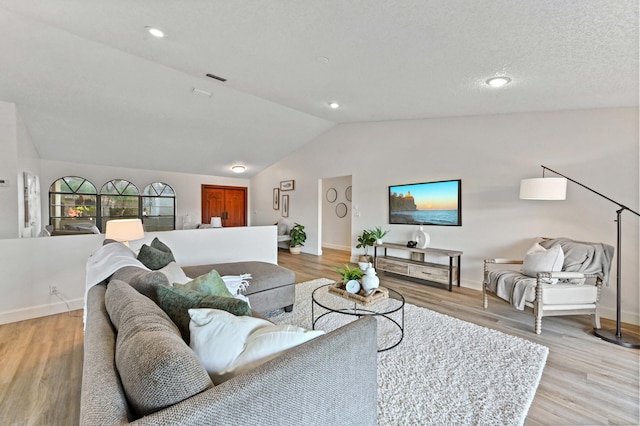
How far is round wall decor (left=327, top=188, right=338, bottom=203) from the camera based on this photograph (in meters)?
7.62

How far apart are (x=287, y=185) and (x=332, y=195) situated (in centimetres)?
125

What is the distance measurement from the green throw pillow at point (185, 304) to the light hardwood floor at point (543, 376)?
3.61 feet

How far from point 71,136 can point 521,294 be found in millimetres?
6864

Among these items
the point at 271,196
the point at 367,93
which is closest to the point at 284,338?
the point at 367,93

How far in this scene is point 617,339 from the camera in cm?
254

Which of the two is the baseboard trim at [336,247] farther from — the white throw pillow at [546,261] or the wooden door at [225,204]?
the white throw pillow at [546,261]

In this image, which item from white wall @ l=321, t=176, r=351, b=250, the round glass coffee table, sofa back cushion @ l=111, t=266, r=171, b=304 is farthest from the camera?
white wall @ l=321, t=176, r=351, b=250

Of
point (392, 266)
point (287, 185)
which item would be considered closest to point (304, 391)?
point (392, 266)

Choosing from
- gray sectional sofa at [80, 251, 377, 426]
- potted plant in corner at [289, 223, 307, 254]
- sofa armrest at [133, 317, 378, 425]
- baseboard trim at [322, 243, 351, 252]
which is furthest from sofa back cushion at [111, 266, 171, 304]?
baseboard trim at [322, 243, 351, 252]

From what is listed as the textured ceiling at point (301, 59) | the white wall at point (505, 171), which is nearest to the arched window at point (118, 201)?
the textured ceiling at point (301, 59)

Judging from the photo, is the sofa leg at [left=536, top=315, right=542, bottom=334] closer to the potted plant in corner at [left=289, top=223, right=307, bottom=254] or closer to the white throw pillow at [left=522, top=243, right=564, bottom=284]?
the white throw pillow at [left=522, top=243, right=564, bottom=284]

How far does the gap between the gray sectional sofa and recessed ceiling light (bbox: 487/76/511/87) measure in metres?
2.67

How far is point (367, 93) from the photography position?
3549mm

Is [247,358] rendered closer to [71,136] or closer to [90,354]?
[90,354]
